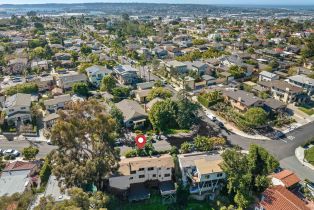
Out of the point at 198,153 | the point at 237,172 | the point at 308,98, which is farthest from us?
the point at 308,98

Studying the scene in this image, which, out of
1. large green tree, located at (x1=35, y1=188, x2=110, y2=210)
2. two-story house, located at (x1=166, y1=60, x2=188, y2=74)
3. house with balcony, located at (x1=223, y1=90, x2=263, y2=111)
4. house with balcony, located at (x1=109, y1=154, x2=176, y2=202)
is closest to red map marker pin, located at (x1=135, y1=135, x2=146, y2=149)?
house with balcony, located at (x1=109, y1=154, x2=176, y2=202)

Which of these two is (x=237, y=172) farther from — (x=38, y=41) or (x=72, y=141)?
(x=38, y=41)

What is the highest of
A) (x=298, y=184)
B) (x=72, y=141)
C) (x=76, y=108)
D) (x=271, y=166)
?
(x=76, y=108)

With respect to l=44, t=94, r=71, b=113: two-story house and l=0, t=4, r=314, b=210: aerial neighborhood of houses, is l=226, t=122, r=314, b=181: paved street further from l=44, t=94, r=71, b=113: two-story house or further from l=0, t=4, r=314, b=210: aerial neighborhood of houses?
l=44, t=94, r=71, b=113: two-story house

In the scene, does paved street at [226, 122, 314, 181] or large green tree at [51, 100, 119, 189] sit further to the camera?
paved street at [226, 122, 314, 181]

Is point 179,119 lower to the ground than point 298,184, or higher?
higher

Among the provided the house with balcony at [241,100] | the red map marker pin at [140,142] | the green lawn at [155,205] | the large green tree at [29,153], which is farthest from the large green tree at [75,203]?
the house with balcony at [241,100]

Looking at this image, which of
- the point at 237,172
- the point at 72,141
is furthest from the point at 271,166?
the point at 72,141
